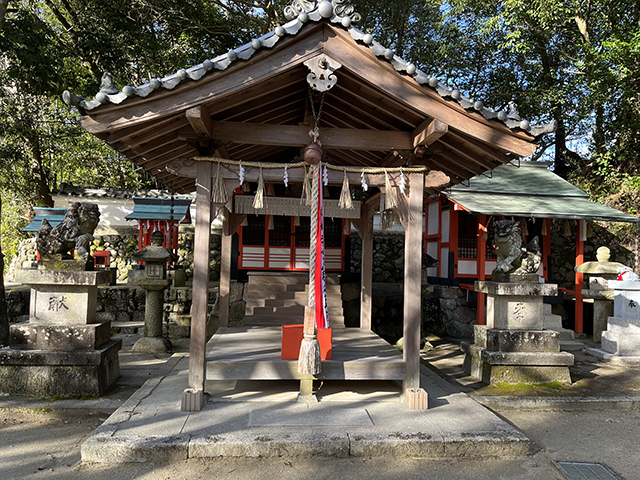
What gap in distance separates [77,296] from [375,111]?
15.4 feet

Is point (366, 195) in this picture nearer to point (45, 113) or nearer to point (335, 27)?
point (335, 27)

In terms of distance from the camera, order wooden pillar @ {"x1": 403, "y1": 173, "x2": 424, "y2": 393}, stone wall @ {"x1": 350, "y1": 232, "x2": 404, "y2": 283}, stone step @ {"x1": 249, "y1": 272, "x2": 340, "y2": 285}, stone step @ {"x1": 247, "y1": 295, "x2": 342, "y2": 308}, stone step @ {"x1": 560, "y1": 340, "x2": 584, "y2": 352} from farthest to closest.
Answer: stone wall @ {"x1": 350, "y1": 232, "x2": 404, "y2": 283} < stone step @ {"x1": 249, "y1": 272, "x2": 340, "y2": 285} < stone step @ {"x1": 560, "y1": 340, "x2": 584, "y2": 352} < stone step @ {"x1": 247, "y1": 295, "x2": 342, "y2": 308} < wooden pillar @ {"x1": 403, "y1": 173, "x2": 424, "y2": 393}

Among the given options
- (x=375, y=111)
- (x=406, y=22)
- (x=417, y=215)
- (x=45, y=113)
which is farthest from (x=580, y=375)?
(x=45, y=113)

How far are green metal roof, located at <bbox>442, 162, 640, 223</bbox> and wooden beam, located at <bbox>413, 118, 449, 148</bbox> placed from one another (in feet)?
15.4

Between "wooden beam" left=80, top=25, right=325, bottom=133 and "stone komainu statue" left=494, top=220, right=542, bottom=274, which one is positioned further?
"stone komainu statue" left=494, top=220, right=542, bottom=274

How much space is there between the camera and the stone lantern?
867 cm

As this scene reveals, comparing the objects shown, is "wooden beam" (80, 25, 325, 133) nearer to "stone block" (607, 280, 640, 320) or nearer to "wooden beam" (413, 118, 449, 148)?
"wooden beam" (413, 118, 449, 148)

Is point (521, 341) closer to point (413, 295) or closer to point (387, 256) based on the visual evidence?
point (413, 295)

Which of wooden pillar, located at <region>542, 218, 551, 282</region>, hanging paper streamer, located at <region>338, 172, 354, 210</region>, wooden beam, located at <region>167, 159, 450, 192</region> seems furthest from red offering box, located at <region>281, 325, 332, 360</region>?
wooden pillar, located at <region>542, 218, 551, 282</region>

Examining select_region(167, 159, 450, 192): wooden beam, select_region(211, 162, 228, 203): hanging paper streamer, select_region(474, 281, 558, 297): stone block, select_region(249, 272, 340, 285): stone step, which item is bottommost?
select_region(249, 272, 340, 285): stone step

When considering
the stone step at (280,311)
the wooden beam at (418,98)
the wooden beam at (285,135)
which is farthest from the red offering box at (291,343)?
the stone step at (280,311)

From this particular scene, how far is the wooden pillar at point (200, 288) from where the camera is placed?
4.65 meters

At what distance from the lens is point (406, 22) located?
16250 millimetres

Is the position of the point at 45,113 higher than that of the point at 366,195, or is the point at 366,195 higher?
the point at 45,113
